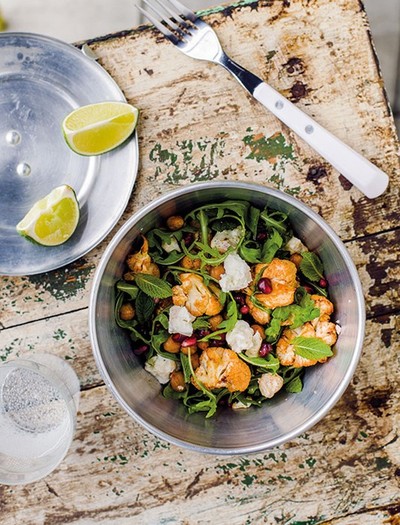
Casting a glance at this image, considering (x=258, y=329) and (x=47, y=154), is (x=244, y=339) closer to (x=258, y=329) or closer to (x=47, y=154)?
(x=258, y=329)

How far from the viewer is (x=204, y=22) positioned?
131 centimetres

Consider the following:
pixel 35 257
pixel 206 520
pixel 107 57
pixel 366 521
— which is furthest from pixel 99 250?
pixel 366 521

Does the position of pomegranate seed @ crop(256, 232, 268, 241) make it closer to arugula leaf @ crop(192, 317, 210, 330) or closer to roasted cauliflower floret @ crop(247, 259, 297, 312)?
roasted cauliflower floret @ crop(247, 259, 297, 312)

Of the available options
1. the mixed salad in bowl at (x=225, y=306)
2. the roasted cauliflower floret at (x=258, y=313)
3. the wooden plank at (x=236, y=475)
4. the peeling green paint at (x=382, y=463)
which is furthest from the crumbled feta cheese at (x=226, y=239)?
the peeling green paint at (x=382, y=463)

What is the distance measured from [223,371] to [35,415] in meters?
0.43

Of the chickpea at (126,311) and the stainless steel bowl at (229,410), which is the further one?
the chickpea at (126,311)

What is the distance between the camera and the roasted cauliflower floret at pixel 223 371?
1208mm

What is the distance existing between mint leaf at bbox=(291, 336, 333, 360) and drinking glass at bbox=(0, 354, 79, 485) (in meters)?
0.48

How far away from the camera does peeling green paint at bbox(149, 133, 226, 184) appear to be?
4.38 ft

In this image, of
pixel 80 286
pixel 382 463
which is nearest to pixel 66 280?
pixel 80 286

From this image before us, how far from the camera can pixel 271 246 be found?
1235 mm

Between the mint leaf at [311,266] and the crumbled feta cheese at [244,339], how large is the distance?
5.9 inches

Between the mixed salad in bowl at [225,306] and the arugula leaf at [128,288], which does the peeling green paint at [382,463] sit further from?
the arugula leaf at [128,288]

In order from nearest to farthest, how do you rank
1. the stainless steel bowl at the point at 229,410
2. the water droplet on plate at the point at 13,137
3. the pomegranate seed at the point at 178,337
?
the stainless steel bowl at the point at 229,410
the pomegranate seed at the point at 178,337
the water droplet on plate at the point at 13,137
